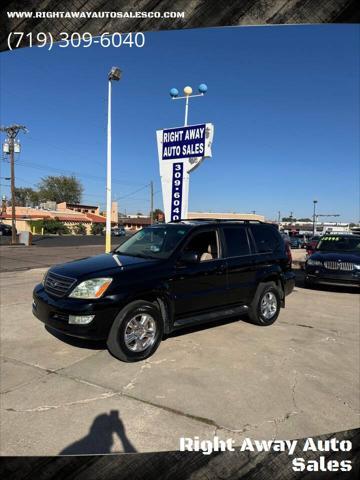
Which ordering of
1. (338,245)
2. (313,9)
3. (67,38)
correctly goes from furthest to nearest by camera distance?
(338,245) → (67,38) → (313,9)

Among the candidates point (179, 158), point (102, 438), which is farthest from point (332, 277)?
point (102, 438)

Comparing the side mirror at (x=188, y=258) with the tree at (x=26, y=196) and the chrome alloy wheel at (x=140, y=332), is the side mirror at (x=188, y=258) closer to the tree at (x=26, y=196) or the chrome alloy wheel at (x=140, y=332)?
the chrome alloy wheel at (x=140, y=332)

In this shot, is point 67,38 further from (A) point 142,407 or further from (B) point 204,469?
(A) point 142,407

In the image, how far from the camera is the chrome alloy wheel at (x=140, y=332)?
4641mm

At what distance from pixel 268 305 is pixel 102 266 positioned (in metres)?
3.14

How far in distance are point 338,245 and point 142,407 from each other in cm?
957

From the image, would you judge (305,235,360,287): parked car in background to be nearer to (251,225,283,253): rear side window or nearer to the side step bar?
(251,225,283,253): rear side window

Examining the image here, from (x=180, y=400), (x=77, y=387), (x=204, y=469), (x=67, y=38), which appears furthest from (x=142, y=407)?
(x=67, y=38)

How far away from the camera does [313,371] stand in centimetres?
457

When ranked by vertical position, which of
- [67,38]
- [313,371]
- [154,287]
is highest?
[67,38]

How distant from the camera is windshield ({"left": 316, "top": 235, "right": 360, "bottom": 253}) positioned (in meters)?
11.2

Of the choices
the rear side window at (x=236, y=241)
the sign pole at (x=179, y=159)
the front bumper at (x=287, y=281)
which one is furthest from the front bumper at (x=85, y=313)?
the sign pole at (x=179, y=159)

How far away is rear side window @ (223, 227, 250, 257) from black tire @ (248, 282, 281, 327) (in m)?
0.72

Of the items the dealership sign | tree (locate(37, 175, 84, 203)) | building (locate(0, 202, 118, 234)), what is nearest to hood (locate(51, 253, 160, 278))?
the dealership sign
